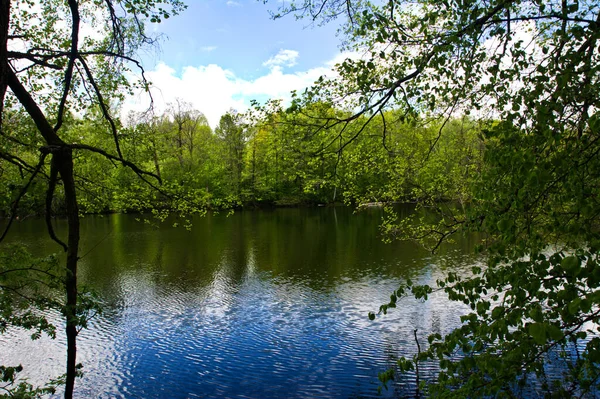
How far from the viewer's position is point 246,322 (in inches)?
476

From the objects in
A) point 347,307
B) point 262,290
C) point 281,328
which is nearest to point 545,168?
point 281,328

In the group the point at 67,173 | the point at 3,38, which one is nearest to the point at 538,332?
the point at 3,38

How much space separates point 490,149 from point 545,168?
44 cm

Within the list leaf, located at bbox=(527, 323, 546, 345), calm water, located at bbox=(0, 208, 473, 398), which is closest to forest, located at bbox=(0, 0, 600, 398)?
leaf, located at bbox=(527, 323, 546, 345)

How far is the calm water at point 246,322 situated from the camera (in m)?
8.76

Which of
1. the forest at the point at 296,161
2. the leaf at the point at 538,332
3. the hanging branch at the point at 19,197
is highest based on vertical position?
the forest at the point at 296,161

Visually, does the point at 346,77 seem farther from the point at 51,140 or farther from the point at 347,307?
the point at 347,307

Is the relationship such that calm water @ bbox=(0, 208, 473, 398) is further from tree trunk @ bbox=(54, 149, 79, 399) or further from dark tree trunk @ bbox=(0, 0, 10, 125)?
dark tree trunk @ bbox=(0, 0, 10, 125)

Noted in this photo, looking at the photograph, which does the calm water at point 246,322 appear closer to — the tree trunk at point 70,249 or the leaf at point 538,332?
the tree trunk at point 70,249

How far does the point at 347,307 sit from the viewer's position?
1301cm

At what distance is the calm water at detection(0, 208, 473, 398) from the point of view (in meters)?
8.76

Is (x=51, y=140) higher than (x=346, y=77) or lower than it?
lower

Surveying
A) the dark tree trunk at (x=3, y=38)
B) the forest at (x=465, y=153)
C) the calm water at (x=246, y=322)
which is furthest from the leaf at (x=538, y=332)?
the calm water at (x=246, y=322)

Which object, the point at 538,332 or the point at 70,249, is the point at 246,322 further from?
the point at 538,332
